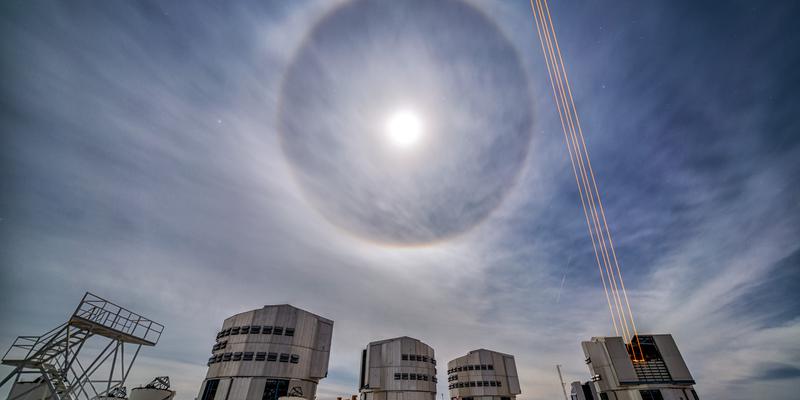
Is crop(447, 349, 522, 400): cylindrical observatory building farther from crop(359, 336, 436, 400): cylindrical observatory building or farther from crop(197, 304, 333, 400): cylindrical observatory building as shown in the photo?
crop(197, 304, 333, 400): cylindrical observatory building

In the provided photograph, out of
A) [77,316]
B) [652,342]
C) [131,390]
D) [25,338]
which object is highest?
[652,342]

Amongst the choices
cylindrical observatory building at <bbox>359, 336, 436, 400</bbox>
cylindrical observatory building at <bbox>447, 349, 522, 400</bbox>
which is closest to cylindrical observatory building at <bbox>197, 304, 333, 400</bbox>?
cylindrical observatory building at <bbox>359, 336, 436, 400</bbox>

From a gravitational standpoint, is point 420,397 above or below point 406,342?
below

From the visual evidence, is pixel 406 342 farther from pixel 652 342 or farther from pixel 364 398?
pixel 652 342

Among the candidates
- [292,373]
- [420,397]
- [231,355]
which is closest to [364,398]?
[420,397]

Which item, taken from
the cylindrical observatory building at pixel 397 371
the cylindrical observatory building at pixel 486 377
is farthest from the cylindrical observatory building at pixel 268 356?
the cylindrical observatory building at pixel 486 377

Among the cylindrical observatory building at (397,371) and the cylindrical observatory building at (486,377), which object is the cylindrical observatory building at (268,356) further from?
the cylindrical observatory building at (486,377)
